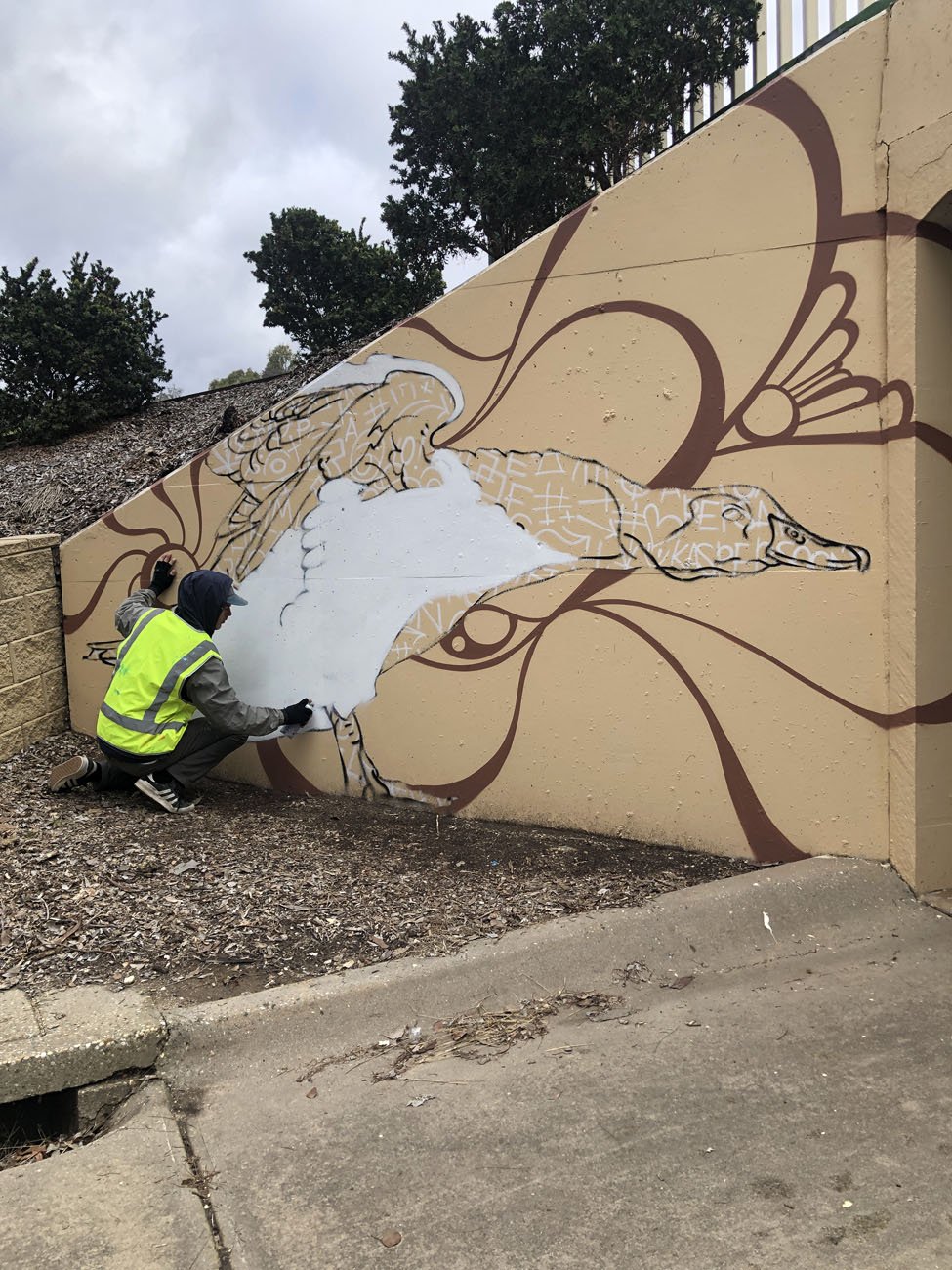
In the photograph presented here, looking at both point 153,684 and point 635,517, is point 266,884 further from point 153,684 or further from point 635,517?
point 635,517

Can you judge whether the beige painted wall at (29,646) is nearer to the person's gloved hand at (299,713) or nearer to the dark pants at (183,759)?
the dark pants at (183,759)

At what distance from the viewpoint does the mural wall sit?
375 centimetres

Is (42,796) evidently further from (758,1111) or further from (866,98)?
(866,98)

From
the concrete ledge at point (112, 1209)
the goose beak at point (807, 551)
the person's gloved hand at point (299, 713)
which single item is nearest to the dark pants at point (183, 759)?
the person's gloved hand at point (299, 713)

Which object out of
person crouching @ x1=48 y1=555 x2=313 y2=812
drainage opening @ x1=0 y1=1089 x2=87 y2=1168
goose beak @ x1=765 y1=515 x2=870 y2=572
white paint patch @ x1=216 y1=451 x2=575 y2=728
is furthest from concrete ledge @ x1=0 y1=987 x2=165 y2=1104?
goose beak @ x1=765 y1=515 x2=870 y2=572

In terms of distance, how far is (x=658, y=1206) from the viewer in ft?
7.10

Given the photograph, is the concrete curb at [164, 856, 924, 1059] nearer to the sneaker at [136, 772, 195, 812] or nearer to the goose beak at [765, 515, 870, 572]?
the goose beak at [765, 515, 870, 572]

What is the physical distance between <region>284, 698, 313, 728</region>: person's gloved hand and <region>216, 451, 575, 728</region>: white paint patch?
0.06 m

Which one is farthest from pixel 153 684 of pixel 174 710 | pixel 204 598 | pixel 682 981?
pixel 682 981

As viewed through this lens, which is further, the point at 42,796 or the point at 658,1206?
the point at 42,796

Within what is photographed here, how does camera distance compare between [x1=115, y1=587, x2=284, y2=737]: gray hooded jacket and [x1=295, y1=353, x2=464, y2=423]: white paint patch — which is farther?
[x1=115, y1=587, x2=284, y2=737]: gray hooded jacket

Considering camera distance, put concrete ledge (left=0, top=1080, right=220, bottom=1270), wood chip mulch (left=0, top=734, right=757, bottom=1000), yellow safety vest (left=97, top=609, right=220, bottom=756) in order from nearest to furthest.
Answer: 1. concrete ledge (left=0, top=1080, right=220, bottom=1270)
2. wood chip mulch (left=0, top=734, right=757, bottom=1000)
3. yellow safety vest (left=97, top=609, right=220, bottom=756)

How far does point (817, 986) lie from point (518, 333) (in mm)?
3172

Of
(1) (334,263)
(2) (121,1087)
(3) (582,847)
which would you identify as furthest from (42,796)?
(1) (334,263)
